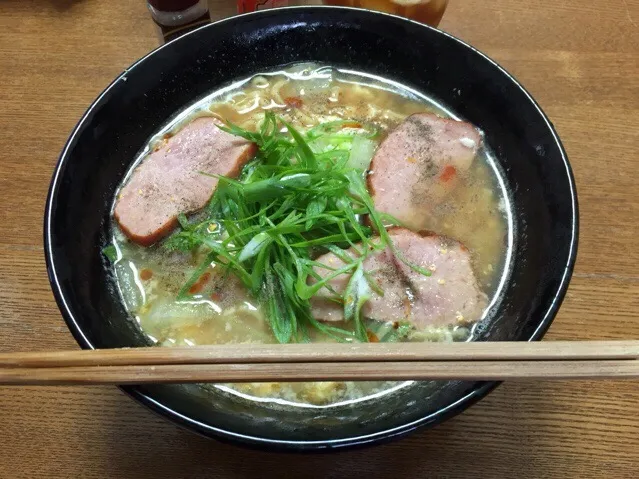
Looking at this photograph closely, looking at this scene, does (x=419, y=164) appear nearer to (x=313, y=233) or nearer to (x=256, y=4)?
(x=313, y=233)

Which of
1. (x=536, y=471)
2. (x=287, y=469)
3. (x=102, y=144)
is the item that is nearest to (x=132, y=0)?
(x=102, y=144)

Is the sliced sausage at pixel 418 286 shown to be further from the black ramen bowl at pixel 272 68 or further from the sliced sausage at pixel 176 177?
the sliced sausage at pixel 176 177

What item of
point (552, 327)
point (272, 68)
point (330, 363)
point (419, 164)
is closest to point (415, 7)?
point (272, 68)

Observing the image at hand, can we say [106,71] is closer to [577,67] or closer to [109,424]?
[109,424]

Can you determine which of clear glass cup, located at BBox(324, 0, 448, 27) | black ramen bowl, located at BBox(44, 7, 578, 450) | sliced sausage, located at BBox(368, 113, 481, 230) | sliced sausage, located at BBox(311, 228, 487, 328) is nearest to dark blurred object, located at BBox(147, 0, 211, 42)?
black ramen bowl, located at BBox(44, 7, 578, 450)

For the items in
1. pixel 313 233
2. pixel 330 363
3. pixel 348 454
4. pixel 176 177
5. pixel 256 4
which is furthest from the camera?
pixel 256 4
